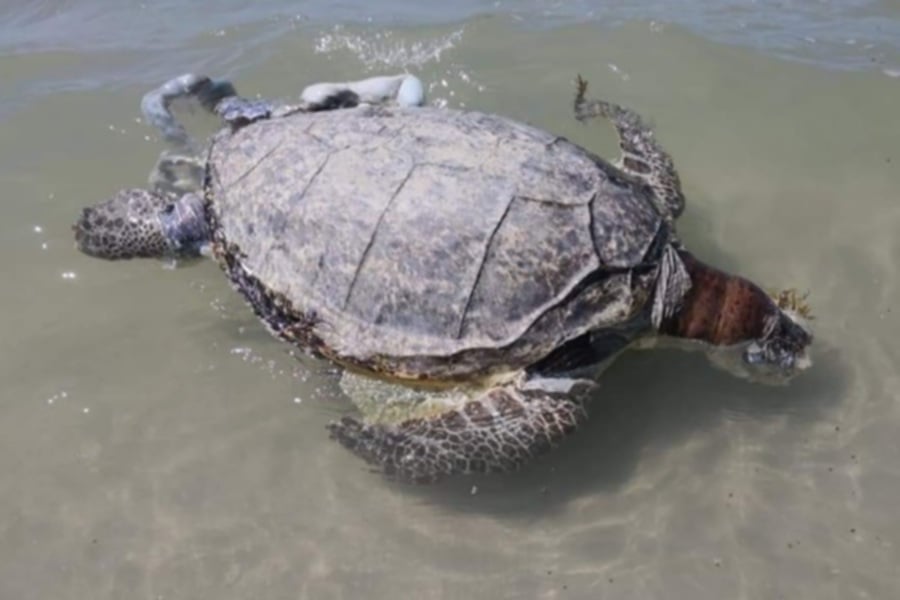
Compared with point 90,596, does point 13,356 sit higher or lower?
higher

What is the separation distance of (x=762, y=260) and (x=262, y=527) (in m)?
3.68

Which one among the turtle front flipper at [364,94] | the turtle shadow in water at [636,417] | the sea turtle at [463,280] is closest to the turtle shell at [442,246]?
the sea turtle at [463,280]

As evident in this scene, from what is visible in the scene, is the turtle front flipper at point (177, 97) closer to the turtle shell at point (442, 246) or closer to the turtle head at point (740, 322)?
the turtle shell at point (442, 246)

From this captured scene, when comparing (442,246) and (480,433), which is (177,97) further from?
(480,433)

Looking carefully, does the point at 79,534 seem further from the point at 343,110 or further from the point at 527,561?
the point at 343,110

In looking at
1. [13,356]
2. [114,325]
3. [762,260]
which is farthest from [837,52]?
[13,356]

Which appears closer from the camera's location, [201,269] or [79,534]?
[79,534]

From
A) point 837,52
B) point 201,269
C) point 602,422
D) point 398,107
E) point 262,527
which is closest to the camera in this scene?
point 262,527

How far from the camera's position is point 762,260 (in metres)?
6.38

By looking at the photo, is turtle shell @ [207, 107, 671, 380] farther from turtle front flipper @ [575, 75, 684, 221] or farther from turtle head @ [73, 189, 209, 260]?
turtle front flipper @ [575, 75, 684, 221]

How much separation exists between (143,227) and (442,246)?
2186mm

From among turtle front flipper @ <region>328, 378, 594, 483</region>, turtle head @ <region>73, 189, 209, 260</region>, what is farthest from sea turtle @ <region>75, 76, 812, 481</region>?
turtle head @ <region>73, 189, 209, 260</region>

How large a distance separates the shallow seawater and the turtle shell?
0.68 metres

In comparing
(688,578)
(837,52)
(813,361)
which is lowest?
(688,578)
